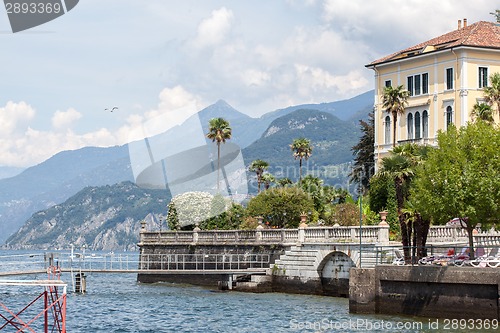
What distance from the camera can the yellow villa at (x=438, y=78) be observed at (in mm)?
74250

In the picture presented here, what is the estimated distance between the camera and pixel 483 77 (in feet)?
246

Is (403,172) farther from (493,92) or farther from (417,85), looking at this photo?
(417,85)

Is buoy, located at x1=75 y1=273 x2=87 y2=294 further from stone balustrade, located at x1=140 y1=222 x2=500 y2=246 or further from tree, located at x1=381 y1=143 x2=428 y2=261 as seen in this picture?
tree, located at x1=381 y1=143 x2=428 y2=261

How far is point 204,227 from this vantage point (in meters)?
83.1

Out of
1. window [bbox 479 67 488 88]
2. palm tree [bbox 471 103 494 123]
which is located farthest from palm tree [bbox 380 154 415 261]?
window [bbox 479 67 488 88]

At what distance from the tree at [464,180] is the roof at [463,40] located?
33286 millimetres

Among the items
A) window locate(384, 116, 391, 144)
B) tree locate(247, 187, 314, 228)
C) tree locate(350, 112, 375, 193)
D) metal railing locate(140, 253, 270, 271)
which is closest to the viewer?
metal railing locate(140, 253, 270, 271)

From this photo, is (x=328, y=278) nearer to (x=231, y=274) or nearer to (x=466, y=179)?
(x=231, y=274)

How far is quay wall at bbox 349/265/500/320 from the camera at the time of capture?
35781 millimetres

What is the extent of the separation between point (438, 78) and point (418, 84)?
7.55ft

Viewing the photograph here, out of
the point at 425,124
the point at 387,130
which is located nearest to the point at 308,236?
the point at 425,124

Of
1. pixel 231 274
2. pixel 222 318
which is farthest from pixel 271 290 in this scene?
pixel 222 318

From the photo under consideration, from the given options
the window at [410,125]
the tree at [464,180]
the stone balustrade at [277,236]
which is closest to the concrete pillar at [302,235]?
the stone balustrade at [277,236]

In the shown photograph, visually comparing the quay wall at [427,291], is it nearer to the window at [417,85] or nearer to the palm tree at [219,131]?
the window at [417,85]
